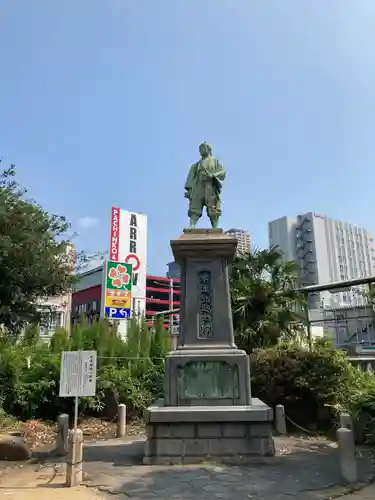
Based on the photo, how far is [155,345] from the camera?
16.1 metres

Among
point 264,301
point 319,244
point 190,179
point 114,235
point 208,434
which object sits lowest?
point 208,434

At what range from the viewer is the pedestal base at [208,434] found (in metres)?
7.74

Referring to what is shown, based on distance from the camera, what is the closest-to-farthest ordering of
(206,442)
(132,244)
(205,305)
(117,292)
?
(206,442)
(205,305)
(117,292)
(132,244)

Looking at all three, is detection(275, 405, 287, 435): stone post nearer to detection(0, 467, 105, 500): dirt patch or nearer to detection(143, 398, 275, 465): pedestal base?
detection(143, 398, 275, 465): pedestal base

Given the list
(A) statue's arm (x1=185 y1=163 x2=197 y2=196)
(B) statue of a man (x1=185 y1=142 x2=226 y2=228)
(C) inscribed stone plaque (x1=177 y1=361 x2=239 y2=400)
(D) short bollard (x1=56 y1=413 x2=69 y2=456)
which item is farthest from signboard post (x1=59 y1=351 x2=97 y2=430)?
(A) statue's arm (x1=185 y1=163 x2=197 y2=196)

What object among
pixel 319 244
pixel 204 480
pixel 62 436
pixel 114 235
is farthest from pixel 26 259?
pixel 319 244

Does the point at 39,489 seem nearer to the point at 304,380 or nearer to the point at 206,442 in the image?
the point at 206,442

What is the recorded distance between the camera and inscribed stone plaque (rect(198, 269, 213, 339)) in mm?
8961

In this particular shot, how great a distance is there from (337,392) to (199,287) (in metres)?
4.93

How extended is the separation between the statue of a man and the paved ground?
4.94 metres

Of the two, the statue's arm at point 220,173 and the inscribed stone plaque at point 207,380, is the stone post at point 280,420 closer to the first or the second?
the inscribed stone plaque at point 207,380

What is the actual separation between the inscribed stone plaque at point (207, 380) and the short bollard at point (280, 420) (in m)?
3.44

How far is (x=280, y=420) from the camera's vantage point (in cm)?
1118

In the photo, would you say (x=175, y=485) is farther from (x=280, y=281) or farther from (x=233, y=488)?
(x=280, y=281)
